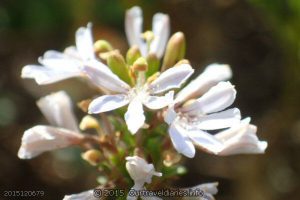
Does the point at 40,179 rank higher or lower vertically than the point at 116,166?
higher

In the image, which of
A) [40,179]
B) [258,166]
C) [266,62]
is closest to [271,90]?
[266,62]

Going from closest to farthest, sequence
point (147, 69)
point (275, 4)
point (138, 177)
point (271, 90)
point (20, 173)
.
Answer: point (138, 177), point (147, 69), point (275, 4), point (20, 173), point (271, 90)

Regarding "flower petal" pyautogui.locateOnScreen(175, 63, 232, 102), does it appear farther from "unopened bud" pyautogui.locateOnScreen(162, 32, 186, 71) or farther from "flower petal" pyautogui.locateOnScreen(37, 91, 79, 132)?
"flower petal" pyautogui.locateOnScreen(37, 91, 79, 132)

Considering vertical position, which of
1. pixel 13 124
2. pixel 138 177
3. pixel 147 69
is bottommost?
pixel 138 177

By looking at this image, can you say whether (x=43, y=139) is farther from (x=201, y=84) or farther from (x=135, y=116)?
(x=201, y=84)

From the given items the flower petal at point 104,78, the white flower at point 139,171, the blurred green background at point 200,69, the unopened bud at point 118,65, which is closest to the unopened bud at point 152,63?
the unopened bud at point 118,65

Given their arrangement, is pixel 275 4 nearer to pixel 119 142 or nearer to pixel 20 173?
pixel 119 142

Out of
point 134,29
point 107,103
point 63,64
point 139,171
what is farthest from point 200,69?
point 139,171

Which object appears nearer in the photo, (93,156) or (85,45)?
(93,156)
